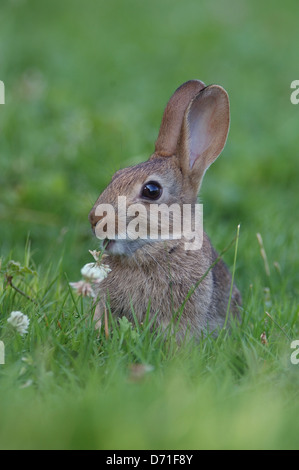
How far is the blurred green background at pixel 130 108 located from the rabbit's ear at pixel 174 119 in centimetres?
108

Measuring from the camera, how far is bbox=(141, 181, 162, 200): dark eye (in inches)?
162

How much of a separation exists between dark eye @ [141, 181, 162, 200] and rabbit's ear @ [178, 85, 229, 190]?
0.31 metres

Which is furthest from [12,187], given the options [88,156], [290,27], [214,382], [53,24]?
[290,27]

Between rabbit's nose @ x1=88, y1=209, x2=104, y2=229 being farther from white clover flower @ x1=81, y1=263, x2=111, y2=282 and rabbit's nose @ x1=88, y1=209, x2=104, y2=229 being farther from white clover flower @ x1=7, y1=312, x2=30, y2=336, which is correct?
white clover flower @ x1=7, y1=312, x2=30, y2=336

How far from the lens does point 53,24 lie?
11.6 meters

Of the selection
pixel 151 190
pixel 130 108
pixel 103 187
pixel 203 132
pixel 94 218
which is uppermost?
pixel 130 108

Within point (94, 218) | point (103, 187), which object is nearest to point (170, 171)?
point (94, 218)

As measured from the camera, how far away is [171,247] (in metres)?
4.12

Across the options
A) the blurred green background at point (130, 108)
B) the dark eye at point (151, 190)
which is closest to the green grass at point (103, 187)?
the blurred green background at point (130, 108)

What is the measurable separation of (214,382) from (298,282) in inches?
89.4

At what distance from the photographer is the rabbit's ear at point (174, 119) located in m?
4.55

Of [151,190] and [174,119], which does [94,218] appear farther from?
[174,119]

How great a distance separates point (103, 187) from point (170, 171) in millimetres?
1988

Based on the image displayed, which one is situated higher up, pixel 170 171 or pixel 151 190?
pixel 170 171
